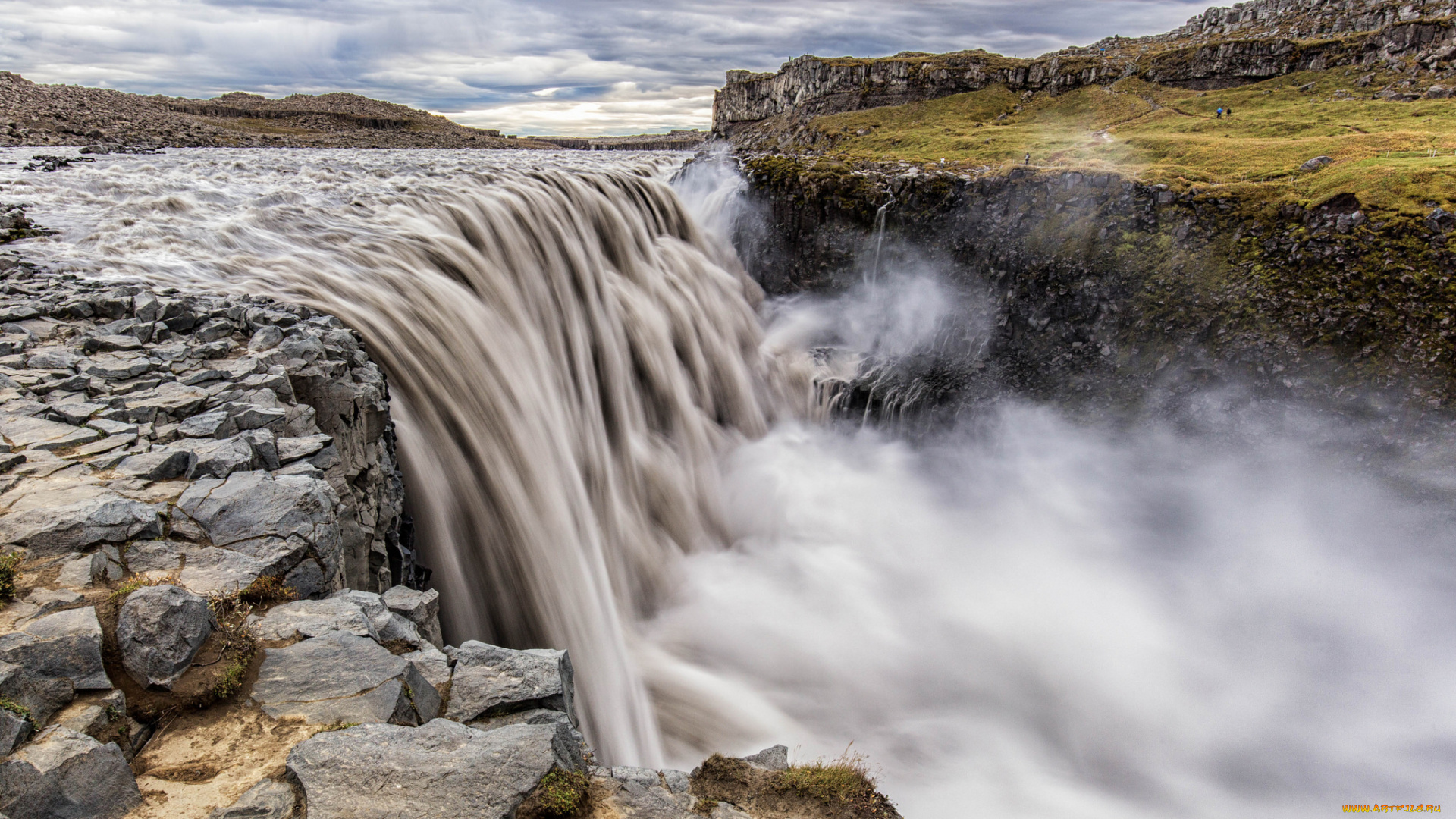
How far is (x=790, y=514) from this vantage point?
53.3 ft

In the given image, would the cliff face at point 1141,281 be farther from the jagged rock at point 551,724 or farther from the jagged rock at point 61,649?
the jagged rock at point 61,649

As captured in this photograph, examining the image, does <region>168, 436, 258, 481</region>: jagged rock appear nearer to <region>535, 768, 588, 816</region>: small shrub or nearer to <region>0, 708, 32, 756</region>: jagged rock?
<region>0, 708, 32, 756</region>: jagged rock

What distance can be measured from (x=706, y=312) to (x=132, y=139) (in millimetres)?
34884

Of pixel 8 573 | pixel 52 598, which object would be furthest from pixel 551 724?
pixel 8 573

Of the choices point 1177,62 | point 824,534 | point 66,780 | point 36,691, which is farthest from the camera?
point 1177,62

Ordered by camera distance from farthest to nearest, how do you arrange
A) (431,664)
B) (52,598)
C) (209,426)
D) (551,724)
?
(209,426)
(431,664)
(551,724)
(52,598)

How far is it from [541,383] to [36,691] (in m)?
9.60

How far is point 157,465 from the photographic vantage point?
204 inches

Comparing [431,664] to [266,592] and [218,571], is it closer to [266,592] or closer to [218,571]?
[266,592]

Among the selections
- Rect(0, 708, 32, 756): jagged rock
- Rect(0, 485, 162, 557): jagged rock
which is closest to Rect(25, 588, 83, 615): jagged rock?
Rect(0, 485, 162, 557): jagged rock

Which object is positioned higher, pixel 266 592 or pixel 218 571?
pixel 218 571

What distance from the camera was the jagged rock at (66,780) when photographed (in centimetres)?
288

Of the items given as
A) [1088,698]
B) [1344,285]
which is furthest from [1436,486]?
[1088,698]

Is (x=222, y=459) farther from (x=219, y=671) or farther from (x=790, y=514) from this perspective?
(x=790, y=514)
